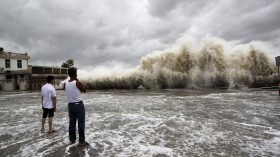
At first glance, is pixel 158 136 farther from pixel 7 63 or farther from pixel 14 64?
pixel 14 64

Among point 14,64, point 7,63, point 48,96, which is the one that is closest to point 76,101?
point 48,96

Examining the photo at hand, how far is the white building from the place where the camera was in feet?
122

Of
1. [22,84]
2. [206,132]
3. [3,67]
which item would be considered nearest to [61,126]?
[206,132]

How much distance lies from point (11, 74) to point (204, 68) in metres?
30.5

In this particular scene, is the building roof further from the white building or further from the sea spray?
the sea spray

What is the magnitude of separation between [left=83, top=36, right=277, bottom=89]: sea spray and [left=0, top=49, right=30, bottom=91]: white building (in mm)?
19409

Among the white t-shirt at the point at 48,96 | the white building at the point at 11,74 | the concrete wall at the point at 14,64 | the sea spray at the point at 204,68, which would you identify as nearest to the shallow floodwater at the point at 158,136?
the white t-shirt at the point at 48,96

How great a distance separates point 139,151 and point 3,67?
40.9 meters

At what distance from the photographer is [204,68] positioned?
78.8ft

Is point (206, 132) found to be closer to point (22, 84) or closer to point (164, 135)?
point (164, 135)

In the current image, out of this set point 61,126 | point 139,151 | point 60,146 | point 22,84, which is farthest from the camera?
point 22,84

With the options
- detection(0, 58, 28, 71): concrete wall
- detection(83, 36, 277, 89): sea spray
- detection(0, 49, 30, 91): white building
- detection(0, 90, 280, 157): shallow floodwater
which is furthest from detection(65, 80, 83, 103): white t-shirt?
detection(0, 58, 28, 71): concrete wall

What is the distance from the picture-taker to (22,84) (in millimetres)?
37781

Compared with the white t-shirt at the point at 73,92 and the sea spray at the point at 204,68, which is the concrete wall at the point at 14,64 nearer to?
the sea spray at the point at 204,68
